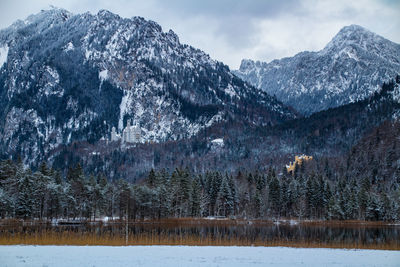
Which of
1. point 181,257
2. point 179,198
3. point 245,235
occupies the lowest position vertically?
point 245,235

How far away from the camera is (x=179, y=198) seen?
380 feet

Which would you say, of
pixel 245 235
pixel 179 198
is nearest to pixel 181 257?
pixel 245 235

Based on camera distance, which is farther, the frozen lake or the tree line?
the tree line

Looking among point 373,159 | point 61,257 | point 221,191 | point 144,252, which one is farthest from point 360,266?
point 373,159

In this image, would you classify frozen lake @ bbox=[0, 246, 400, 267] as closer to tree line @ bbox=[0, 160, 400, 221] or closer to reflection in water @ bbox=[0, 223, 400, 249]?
reflection in water @ bbox=[0, 223, 400, 249]

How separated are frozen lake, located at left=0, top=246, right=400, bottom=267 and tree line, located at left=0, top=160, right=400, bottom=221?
2294 inches

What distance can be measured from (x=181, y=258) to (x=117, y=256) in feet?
15.6

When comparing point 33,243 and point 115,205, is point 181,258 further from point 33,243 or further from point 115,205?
point 115,205

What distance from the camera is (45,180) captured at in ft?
309

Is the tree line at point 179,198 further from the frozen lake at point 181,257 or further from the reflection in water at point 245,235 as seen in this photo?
the frozen lake at point 181,257

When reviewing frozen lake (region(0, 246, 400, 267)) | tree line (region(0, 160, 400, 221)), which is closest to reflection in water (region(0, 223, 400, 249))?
frozen lake (region(0, 246, 400, 267))

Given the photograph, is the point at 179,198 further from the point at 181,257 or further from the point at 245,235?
the point at 181,257

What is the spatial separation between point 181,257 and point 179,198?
85237mm

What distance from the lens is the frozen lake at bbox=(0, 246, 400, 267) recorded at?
2808cm
